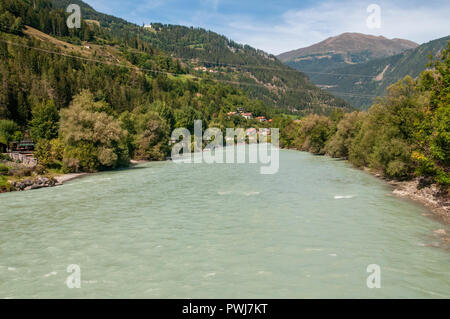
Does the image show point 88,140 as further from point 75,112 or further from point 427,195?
point 427,195

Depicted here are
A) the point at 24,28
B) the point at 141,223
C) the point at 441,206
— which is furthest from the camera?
the point at 24,28

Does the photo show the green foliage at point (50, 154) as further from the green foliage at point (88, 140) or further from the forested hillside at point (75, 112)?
the green foliage at point (88, 140)

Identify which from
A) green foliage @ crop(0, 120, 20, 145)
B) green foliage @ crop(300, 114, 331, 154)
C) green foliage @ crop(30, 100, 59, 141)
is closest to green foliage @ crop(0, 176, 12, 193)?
green foliage @ crop(0, 120, 20, 145)

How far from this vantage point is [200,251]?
17688 millimetres

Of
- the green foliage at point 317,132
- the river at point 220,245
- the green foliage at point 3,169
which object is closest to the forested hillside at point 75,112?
the green foliage at point 3,169

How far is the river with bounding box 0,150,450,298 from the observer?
44.8 feet

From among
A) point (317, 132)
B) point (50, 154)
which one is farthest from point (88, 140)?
point (317, 132)

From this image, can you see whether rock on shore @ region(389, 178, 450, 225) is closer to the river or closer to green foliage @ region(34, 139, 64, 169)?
the river

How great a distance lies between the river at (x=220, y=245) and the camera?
13.6 m

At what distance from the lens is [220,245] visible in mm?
18562

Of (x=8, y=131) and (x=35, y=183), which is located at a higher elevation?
(x=8, y=131)
